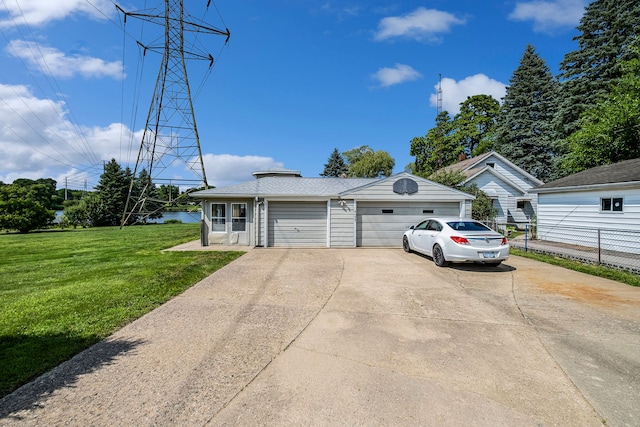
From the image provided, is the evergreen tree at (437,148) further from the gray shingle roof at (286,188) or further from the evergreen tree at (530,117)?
the gray shingle roof at (286,188)

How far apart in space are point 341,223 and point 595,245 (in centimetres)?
1029

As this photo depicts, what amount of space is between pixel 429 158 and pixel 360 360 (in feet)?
132

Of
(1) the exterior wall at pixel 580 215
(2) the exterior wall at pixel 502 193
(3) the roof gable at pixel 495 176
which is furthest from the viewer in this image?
(2) the exterior wall at pixel 502 193

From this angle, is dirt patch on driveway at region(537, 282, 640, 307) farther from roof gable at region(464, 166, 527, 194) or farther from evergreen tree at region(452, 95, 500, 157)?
evergreen tree at region(452, 95, 500, 157)

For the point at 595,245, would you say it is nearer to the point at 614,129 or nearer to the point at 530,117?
the point at 614,129

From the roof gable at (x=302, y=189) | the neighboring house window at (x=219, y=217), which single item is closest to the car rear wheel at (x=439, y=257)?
the roof gable at (x=302, y=189)

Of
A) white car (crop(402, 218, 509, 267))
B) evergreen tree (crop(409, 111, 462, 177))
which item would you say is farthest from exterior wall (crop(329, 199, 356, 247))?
evergreen tree (crop(409, 111, 462, 177))

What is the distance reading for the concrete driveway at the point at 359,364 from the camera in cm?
243

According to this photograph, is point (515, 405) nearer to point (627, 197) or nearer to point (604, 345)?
point (604, 345)

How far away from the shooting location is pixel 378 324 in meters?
4.38

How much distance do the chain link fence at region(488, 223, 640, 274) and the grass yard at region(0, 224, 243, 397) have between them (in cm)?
1135

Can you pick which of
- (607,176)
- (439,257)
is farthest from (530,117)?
(439,257)

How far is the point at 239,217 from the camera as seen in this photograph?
13.2 meters

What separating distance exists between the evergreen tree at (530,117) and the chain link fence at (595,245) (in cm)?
1548
